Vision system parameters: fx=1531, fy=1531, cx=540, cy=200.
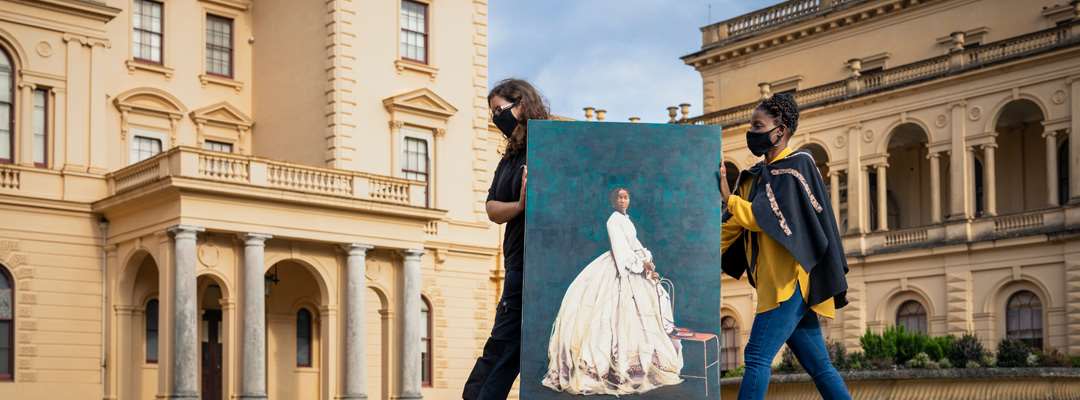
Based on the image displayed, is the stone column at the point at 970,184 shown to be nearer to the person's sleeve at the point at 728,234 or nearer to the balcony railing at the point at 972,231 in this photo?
the balcony railing at the point at 972,231

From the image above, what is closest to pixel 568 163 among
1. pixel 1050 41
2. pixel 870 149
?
pixel 1050 41

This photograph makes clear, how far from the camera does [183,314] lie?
2973 cm

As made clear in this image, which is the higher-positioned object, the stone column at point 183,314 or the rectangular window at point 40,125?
the rectangular window at point 40,125

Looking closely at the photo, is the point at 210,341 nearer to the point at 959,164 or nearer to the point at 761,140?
the point at 959,164

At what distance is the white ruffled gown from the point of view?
25.8ft

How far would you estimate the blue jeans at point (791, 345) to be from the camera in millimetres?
8117

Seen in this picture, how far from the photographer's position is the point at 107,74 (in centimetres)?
3356

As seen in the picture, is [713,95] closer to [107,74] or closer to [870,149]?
[870,149]

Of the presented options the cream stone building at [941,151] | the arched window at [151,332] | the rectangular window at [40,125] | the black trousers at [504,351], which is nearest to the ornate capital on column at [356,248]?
the arched window at [151,332]

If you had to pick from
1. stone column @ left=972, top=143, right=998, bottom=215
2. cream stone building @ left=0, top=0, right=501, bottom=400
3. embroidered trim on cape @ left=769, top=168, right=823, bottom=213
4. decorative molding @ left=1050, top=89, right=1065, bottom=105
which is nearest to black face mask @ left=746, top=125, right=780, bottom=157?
embroidered trim on cape @ left=769, top=168, right=823, bottom=213

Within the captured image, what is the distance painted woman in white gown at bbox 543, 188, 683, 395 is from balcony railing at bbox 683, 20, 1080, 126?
105 ft

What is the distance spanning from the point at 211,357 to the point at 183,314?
4812 mm

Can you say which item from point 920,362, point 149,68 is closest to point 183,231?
point 149,68

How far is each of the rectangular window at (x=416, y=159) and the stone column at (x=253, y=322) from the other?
658 cm
